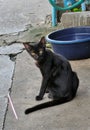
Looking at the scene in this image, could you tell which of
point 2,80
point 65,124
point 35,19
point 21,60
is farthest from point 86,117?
point 35,19

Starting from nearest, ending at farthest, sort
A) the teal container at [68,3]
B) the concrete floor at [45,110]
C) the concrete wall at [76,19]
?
the concrete floor at [45,110]
the concrete wall at [76,19]
the teal container at [68,3]

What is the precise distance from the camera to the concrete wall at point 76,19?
20.6 ft

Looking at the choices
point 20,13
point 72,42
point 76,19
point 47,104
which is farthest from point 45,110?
point 20,13

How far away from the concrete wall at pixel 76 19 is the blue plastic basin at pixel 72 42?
1.52 feet

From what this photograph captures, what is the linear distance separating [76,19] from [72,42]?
1.06m

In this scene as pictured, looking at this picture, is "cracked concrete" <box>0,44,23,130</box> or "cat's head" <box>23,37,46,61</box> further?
"cracked concrete" <box>0,44,23,130</box>

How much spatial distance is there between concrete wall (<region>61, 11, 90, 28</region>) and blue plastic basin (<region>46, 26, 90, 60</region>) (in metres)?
0.46

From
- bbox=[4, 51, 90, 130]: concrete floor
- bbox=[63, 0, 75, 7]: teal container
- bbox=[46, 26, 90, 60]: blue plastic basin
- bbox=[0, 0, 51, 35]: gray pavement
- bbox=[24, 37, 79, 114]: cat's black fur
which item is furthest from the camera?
bbox=[0, 0, 51, 35]: gray pavement

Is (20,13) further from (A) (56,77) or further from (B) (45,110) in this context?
(B) (45,110)

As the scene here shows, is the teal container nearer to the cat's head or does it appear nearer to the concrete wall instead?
the concrete wall

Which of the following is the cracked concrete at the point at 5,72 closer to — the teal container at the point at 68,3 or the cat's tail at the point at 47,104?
the cat's tail at the point at 47,104

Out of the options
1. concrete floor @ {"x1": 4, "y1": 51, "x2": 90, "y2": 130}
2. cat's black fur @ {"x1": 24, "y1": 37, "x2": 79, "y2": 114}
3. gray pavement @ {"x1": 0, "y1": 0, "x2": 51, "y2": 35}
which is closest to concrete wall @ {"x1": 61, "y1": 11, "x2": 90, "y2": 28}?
gray pavement @ {"x1": 0, "y1": 0, "x2": 51, "y2": 35}

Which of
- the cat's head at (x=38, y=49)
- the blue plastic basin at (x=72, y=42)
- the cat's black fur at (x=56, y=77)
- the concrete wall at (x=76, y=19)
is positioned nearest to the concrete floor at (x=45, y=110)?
the cat's black fur at (x=56, y=77)

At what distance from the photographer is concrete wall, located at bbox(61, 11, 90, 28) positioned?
6285mm
